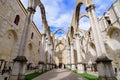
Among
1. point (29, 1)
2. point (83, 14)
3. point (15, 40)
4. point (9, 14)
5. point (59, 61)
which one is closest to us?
point (29, 1)

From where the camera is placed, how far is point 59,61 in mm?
37531

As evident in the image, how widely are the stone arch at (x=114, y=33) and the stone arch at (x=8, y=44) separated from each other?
1883 cm

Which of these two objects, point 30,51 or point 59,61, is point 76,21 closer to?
point 30,51

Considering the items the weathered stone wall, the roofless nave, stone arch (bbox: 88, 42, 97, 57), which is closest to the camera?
the roofless nave

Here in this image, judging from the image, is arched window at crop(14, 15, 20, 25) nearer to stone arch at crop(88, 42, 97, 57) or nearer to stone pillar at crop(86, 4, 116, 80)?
stone pillar at crop(86, 4, 116, 80)

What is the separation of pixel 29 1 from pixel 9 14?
532cm

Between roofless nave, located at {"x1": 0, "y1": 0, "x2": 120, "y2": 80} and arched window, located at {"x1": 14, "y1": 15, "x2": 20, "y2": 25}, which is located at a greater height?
arched window, located at {"x1": 14, "y1": 15, "x2": 20, "y2": 25}

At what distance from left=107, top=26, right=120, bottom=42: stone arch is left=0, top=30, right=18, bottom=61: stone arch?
61.8 ft

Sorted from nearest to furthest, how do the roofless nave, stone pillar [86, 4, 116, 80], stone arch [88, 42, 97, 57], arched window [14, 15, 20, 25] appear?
stone pillar [86, 4, 116, 80] < the roofless nave < arched window [14, 15, 20, 25] < stone arch [88, 42, 97, 57]

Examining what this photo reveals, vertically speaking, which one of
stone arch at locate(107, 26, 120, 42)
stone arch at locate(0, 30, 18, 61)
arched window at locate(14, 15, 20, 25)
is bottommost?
stone arch at locate(0, 30, 18, 61)

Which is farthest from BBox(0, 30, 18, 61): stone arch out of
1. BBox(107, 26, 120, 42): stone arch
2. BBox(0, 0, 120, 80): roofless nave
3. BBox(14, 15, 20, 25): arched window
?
BBox(107, 26, 120, 42): stone arch

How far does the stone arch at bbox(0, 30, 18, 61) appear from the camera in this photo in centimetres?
1065

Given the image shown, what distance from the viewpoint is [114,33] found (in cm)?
1717

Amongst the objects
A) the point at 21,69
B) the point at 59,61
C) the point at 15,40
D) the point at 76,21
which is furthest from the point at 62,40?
the point at 21,69
